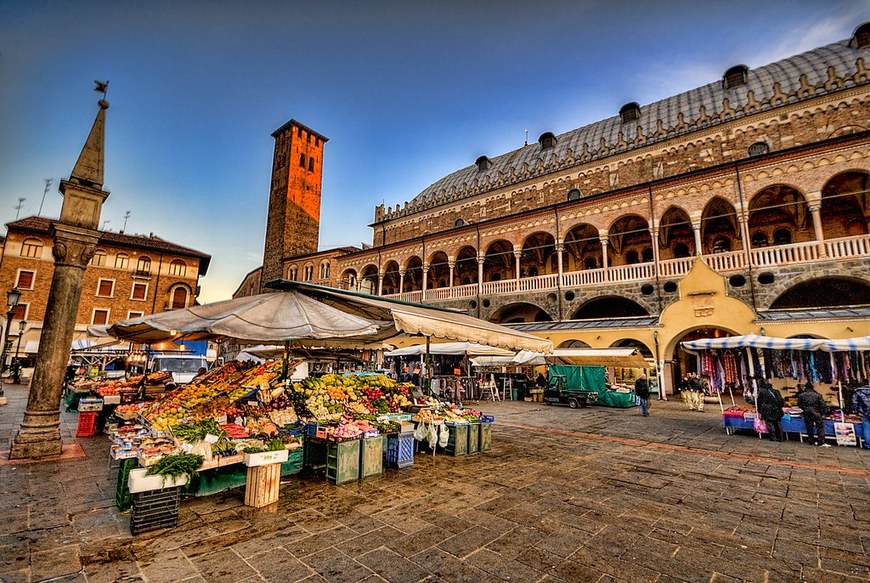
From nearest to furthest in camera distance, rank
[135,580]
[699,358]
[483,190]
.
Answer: [135,580], [699,358], [483,190]

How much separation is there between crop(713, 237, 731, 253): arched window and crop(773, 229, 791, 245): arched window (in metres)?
1.95

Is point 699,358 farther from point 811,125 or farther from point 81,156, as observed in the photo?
point 81,156

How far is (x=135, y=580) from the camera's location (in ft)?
9.69

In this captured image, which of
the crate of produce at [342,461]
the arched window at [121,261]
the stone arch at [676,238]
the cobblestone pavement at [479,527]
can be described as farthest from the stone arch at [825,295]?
the arched window at [121,261]

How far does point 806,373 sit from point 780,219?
12889 mm

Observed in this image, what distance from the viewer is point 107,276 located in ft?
109

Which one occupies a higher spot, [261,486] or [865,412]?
[865,412]

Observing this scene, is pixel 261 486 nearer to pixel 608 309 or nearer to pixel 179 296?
pixel 608 309

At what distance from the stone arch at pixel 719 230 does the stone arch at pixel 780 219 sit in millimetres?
937

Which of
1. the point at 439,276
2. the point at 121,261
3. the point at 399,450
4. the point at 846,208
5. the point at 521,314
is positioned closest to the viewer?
the point at 399,450

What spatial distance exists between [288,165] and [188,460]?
40.8m

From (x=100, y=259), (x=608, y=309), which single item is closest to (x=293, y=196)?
(x=100, y=259)

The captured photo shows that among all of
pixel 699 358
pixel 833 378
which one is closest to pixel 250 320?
pixel 833 378

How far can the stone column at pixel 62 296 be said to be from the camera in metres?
6.34
